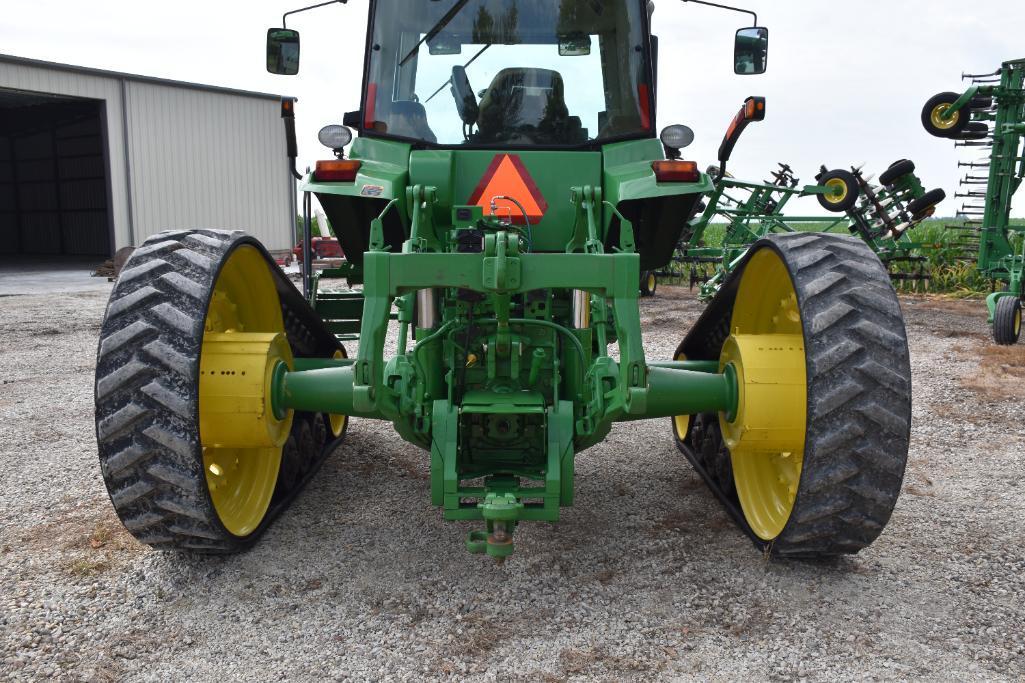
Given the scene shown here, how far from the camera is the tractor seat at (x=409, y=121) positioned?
3.93m

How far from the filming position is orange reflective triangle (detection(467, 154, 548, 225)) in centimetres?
365

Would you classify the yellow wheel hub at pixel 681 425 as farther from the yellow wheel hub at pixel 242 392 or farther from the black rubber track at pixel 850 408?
the yellow wheel hub at pixel 242 392

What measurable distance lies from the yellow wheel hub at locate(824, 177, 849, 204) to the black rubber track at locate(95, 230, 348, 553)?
41.6ft

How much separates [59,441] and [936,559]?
4804 mm

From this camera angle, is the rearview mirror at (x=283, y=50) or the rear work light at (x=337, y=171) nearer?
the rear work light at (x=337, y=171)

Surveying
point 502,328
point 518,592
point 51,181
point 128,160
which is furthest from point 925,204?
point 51,181

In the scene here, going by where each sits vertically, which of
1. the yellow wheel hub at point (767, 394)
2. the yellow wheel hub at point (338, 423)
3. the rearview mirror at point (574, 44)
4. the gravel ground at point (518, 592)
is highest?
the rearview mirror at point (574, 44)

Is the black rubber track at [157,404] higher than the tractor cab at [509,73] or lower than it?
lower

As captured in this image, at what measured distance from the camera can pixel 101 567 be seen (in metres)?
3.09

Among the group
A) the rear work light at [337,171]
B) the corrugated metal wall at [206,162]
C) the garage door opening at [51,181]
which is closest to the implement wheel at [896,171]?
the rear work light at [337,171]

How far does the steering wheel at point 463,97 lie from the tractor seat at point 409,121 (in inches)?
6.6

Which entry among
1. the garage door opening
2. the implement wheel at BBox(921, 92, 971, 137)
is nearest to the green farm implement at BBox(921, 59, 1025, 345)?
the implement wheel at BBox(921, 92, 971, 137)

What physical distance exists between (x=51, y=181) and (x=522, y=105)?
2791 cm

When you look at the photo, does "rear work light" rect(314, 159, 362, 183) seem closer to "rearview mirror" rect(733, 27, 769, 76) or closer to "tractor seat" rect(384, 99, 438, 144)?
"tractor seat" rect(384, 99, 438, 144)
